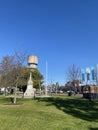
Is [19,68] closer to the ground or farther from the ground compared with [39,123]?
farther from the ground

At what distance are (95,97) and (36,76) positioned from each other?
173 feet

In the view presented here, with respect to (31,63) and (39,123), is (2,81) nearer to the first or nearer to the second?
(31,63)

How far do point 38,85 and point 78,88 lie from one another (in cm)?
3091

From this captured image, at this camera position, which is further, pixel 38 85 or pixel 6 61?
pixel 38 85

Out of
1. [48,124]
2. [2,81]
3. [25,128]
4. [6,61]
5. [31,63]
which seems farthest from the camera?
[31,63]

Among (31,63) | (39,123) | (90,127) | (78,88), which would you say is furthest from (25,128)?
(78,88)

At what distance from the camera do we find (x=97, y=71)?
2734 inches

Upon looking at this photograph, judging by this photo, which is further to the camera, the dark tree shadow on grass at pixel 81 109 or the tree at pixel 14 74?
the tree at pixel 14 74

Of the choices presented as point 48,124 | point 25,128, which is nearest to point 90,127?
point 48,124

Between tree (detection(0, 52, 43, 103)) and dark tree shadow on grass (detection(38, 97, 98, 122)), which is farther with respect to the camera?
tree (detection(0, 52, 43, 103))

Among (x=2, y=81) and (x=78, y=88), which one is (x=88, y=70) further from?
(x=78, y=88)

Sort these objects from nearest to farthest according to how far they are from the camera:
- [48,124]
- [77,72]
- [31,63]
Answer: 1. [48,124]
2. [31,63]
3. [77,72]

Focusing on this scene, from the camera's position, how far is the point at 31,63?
6888 cm

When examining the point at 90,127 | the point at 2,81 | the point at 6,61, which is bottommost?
the point at 90,127
